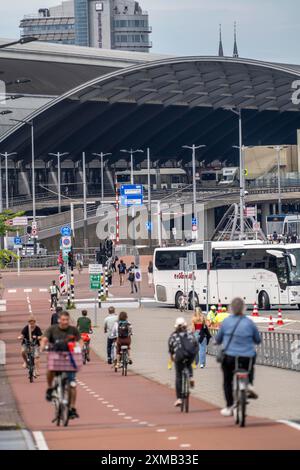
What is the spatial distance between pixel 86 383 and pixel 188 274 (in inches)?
1334

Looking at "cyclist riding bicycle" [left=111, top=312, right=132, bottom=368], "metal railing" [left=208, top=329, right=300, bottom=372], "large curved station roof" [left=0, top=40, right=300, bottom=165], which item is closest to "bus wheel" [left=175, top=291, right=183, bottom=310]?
"metal railing" [left=208, top=329, right=300, bottom=372]

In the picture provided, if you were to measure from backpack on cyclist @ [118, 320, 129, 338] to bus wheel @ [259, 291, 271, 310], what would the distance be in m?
32.0

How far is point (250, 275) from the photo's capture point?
64.0 metres

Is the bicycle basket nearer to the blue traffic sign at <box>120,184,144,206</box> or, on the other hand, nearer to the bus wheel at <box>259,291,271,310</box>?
the bus wheel at <box>259,291,271,310</box>

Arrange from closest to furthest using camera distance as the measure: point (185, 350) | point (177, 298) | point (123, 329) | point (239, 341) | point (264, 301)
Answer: point (239, 341)
point (185, 350)
point (123, 329)
point (264, 301)
point (177, 298)

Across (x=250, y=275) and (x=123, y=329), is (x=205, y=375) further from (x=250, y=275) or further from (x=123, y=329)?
(x=250, y=275)

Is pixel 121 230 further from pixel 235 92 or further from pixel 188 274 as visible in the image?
pixel 188 274

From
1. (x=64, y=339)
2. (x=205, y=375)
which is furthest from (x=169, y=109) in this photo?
(x=64, y=339)

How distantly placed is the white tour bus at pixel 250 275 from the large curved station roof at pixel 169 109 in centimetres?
6472

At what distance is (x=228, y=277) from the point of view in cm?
6456

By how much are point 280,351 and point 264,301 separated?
27499 mm

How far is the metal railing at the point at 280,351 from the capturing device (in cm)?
3478

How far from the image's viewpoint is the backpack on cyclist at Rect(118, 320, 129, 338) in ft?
102
